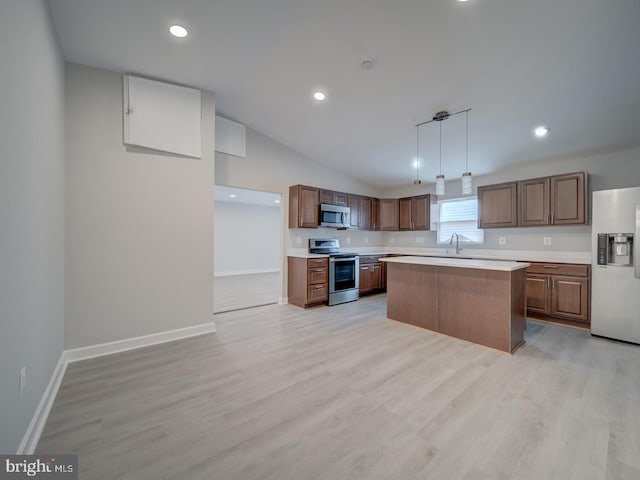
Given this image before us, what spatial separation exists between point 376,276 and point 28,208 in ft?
17.4

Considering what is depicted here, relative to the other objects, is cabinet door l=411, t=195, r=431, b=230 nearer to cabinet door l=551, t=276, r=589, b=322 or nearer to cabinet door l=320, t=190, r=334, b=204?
cabinet door l=320, t=190, r=334, b=204

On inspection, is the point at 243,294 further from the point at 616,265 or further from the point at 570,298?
the point at 616,265

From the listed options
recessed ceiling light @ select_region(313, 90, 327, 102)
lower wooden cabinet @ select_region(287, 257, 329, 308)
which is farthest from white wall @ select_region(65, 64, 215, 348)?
lower wooden cabinet @ select_region(287, 257, 329, 308)

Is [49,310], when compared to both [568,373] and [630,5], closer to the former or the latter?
[568,373]

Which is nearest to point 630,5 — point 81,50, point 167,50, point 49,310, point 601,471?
point 601,471

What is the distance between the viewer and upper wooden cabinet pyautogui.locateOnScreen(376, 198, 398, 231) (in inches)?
247

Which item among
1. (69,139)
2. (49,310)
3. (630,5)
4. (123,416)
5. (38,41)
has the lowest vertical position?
(123,416)

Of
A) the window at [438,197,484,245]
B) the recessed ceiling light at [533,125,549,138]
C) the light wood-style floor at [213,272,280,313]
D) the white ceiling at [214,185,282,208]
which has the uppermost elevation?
the recessed ceiling light at [533,125,549,138]

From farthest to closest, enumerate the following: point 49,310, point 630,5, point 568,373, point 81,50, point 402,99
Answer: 1. point 402,99
2. point 81,50
3. point 568,373
4. point 49,310
5. point 630,5

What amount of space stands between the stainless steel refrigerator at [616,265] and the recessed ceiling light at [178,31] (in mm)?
5075

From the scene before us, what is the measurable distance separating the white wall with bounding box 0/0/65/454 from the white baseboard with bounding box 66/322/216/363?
1.24ft

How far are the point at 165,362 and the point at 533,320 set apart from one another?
4.95 m

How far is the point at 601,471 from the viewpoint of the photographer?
55.5 inches

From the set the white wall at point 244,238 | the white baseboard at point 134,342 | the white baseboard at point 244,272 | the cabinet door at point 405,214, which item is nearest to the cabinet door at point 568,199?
the cabinet door at point 405,214
